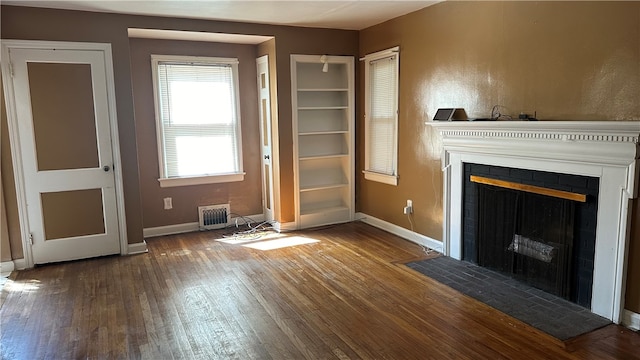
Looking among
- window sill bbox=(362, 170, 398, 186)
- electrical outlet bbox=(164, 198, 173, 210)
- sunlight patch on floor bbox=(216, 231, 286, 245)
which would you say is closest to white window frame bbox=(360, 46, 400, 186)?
window sill bbox=(362, 170, 398, 186)

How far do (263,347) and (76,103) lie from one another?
2937mm

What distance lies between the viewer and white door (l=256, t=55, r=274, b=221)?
5.15 m

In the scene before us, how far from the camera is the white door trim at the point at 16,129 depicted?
12.4 ft

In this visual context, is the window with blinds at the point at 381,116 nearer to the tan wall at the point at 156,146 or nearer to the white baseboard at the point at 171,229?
the tan wall at the point at 156,146

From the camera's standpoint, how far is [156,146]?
498 cm

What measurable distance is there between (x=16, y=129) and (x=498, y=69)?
4.16m

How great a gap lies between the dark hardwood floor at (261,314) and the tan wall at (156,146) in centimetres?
94

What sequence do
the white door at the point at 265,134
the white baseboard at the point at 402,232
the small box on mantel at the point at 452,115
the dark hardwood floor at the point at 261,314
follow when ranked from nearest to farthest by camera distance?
the dark hardwood floor at the point at 261,314 → the small box on mantel at the point at 452,115 → the white baseboard at the point at 402,232 → the white door at the point at 265,134

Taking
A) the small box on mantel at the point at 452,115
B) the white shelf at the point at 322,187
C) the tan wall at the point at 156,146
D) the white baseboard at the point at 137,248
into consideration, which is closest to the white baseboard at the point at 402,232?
the white shelf at the point at 322,187

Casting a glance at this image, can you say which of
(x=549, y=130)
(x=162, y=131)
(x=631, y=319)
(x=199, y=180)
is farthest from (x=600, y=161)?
(x=162, y=131)

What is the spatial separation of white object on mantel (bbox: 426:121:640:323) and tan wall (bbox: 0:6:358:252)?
231cm

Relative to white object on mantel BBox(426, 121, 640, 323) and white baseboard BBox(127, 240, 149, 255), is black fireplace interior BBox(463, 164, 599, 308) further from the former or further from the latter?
white baseboard BBox(127, 240, 149, 255)

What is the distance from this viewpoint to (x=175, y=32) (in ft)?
14.7

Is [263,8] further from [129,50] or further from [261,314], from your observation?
[261,314]
